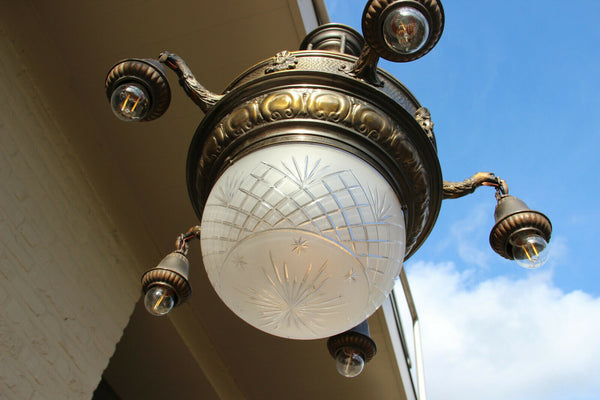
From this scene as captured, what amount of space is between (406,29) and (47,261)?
1.48 meters

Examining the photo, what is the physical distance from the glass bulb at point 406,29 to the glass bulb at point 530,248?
19.1 inches

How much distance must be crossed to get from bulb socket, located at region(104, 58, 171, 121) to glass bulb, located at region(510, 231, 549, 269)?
0.90 m

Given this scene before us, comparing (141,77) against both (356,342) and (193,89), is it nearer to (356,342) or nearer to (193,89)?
Answer: (193,89)

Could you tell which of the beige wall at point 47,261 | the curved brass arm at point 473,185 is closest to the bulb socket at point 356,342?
the curved brass arm at point 473,185

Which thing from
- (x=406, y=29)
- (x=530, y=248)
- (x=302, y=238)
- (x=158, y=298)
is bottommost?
(x=530, y=248)

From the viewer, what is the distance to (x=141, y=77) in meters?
1.15

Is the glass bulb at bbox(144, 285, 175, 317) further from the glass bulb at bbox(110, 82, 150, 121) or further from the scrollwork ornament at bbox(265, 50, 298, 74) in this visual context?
→ the scrollwork ornament at bbox(265, 50, 298, 74)

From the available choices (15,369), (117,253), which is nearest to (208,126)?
(15,369)

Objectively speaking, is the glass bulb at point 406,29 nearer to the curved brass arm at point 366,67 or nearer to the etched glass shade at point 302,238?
the curved brass arm at point 366,67

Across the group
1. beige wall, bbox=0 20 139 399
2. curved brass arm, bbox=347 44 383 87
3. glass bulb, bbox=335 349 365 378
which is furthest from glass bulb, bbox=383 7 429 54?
beige wall, bbox=0 20 139 399

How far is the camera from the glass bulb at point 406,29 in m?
0.97

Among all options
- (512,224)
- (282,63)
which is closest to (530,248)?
(512,224)

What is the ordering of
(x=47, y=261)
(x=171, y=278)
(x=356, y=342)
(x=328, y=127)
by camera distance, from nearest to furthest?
(x=328, y=127)
(x=171, y=278)
(x=356, y=342)
(x=47, y=261)

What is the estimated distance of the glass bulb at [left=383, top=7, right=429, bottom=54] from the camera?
97 centimetres
